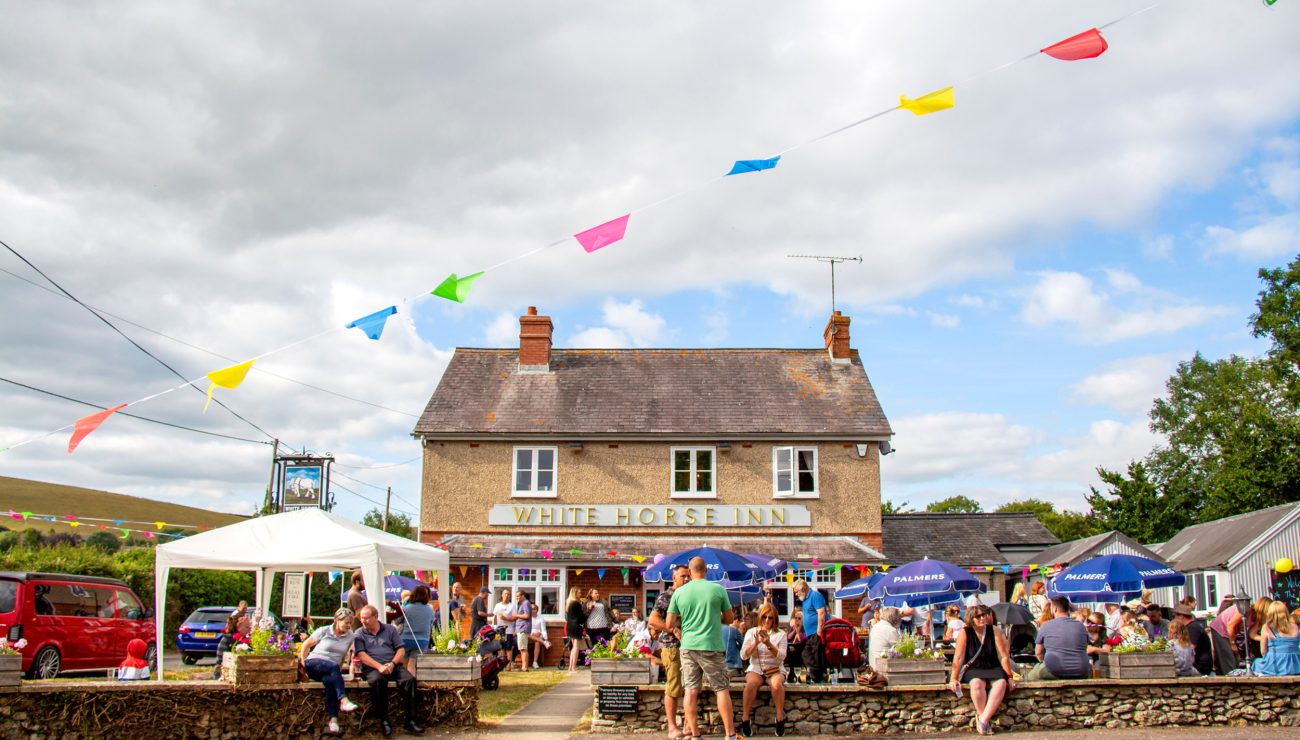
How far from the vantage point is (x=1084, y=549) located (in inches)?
867

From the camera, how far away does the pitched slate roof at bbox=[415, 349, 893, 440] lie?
23.3 m

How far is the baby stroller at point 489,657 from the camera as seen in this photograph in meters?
14.5

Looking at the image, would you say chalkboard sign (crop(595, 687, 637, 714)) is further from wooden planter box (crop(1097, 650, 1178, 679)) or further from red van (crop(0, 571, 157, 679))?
red van (crop(0, 571, 157, 679))

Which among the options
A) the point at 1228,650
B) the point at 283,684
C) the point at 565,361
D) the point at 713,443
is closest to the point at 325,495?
the point at 565,361

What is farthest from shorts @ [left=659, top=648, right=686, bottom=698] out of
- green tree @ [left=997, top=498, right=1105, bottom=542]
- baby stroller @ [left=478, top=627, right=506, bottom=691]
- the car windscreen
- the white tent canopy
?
green tree @ [left=997, top=498, right=1105, bottom=542]

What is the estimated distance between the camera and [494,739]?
982 cm

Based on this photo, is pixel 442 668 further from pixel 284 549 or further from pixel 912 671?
pixel 912 671

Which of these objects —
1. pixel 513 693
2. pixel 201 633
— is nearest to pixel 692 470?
pixel 513 693

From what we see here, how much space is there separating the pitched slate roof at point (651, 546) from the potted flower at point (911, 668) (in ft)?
35.4

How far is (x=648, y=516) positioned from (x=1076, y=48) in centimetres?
1578

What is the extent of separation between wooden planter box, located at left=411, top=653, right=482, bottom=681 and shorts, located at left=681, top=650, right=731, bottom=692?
8.54 ft

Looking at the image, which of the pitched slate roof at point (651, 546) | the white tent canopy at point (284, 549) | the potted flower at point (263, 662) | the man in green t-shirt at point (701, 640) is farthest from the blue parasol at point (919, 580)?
the potted flower at point (263, 662)

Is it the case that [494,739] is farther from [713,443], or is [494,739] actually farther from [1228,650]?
[713,443]

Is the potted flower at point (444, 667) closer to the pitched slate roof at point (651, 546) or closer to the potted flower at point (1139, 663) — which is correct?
the potted flower at point (1139, 663)
